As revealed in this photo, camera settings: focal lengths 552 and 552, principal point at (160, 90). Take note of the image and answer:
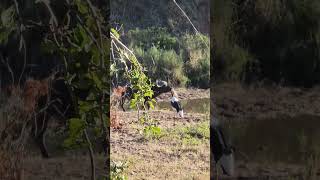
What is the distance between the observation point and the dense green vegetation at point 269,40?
1.77 metres

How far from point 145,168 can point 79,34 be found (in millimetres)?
2430

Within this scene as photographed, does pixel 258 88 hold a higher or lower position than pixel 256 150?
higher

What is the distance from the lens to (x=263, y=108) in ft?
5.79

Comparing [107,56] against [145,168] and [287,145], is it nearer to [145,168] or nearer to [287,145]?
[287,145]

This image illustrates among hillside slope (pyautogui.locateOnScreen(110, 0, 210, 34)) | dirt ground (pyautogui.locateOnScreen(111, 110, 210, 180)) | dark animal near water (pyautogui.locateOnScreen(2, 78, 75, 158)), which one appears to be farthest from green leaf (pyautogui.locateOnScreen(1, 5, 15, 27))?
hillside slope (pyautogui.locateOnScreen(110, 0, 210, 34))

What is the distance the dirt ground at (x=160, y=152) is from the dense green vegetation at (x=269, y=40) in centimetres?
235

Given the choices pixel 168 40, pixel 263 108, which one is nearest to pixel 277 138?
pixel 263 108

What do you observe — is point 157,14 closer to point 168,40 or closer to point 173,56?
point 168,40

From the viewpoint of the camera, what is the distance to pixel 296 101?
1765mm

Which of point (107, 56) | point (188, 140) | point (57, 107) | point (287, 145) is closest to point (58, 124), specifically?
point (57, 107)

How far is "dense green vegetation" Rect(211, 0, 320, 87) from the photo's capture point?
1769mm

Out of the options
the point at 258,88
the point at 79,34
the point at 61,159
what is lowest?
the point at 61,159

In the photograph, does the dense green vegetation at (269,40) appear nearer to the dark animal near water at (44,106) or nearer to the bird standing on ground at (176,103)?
the dark animal near water at (44,106)

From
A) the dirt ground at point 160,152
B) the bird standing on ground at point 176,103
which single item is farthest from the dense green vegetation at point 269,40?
the bird standing on ground at point 176,103
